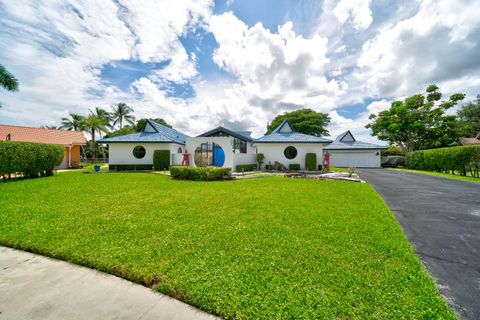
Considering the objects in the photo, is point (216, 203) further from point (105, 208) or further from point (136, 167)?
point (136, 167)

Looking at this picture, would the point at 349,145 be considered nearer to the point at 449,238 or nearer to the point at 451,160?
the point at 451,160

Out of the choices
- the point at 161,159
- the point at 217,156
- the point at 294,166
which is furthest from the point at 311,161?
the point at 161,159

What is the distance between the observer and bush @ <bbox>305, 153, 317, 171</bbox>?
18.2 meters

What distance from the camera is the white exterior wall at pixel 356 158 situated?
2648cm

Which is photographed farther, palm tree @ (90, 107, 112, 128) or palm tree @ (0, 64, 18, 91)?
palm tree @ (90, 107, 112, 128)

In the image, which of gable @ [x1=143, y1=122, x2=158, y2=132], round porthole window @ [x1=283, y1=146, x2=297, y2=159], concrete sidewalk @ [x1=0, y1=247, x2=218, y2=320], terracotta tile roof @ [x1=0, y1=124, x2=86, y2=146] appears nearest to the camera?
concrete sidewalk @ [x1=0, y1=247, x2=218, y2=320]

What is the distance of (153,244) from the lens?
371 centimetres

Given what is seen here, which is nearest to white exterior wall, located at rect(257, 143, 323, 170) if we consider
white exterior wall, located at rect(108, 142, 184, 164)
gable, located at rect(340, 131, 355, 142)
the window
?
the window

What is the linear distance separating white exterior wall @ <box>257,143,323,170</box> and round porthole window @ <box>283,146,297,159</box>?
246 millimetres

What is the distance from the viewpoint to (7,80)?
13047 millimetres

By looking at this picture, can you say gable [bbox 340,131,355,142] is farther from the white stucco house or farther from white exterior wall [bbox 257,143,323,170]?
white exterior wall [bbox 257,143,323,170]

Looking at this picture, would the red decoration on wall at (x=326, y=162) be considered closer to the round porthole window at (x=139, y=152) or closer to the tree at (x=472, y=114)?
the round porthole window at (x=139, y=152)

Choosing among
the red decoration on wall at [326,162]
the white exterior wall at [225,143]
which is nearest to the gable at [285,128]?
the red decoration on wall at [326,162]

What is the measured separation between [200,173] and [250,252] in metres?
9.46
